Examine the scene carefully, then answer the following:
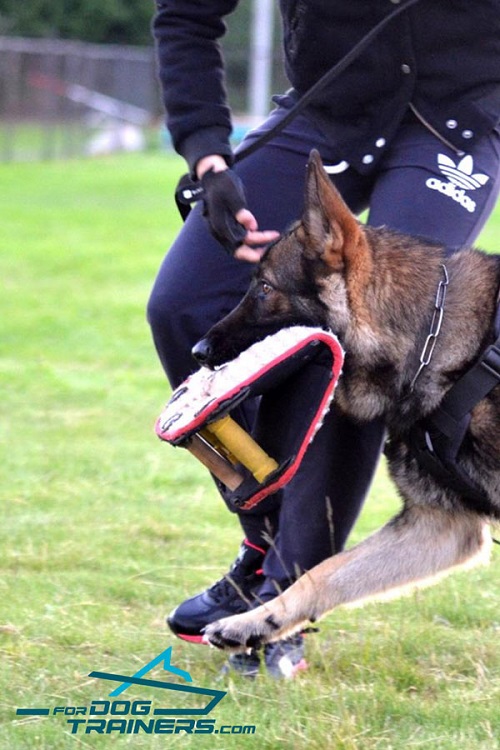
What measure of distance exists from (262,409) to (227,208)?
58 centimetres

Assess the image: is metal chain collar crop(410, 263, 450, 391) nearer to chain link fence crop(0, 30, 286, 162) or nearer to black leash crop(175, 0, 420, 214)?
black leash crop(175, 0, 420, 214)

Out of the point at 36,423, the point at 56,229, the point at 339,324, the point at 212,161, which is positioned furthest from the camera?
the point at 56,229

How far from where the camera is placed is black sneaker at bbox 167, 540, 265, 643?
3.57m

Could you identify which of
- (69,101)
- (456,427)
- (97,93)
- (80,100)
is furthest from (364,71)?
(97,93)

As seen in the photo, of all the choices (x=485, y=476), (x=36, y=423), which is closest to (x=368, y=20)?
(x=485, y=476)

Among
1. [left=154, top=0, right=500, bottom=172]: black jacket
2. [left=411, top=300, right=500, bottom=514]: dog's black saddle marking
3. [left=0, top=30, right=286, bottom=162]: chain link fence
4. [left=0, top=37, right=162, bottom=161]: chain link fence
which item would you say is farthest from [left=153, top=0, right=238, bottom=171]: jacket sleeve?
[left=0, top=37, right=162, bottom=161]: chain link fence

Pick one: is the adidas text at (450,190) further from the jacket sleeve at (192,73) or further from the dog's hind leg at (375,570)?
the dog's hind leg at (375,570)

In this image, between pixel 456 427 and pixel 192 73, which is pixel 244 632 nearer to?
pixel 456 427

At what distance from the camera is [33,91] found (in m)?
25.9

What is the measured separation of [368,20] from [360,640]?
5.93 feet

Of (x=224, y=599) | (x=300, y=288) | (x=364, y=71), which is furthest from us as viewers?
(x=224, y=599)

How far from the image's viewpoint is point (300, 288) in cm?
314

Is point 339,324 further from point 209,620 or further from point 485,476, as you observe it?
point 209,620

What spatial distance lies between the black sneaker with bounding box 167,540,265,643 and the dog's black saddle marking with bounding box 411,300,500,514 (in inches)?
28.0
